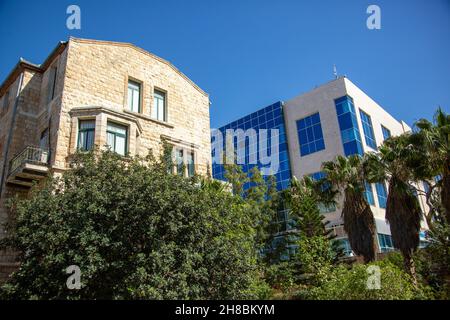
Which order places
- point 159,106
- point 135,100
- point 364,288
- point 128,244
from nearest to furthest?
point 364,288 < point 128,244 < point 135,100 < point 159,106

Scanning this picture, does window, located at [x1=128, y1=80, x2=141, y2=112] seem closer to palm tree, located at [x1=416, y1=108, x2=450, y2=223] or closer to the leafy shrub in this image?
the leafy shrub

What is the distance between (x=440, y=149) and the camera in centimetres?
1544

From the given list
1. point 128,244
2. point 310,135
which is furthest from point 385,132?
point 128,244

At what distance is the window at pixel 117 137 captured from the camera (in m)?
16.1

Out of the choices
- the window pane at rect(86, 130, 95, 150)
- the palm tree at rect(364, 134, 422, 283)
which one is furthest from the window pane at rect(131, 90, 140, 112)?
the palm tree at rect(364, 134, 422, 283)

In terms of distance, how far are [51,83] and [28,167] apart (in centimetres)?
598

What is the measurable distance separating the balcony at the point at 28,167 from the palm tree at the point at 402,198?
16.4 meters

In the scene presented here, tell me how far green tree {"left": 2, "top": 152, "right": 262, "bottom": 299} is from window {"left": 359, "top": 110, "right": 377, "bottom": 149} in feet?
88.4

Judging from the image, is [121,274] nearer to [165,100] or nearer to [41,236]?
[41,236]

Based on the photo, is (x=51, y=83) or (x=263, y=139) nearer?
(x=51, y=83)

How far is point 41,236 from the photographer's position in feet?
30.4

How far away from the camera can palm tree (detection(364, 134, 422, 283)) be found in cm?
1641

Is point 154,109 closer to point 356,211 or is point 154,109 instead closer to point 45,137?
point 45,137
